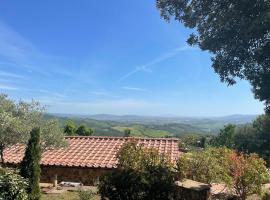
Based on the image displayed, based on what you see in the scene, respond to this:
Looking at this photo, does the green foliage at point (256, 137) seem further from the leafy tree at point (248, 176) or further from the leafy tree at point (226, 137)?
the leafy tree at point (248, 176)

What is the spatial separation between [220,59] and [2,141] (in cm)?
1297

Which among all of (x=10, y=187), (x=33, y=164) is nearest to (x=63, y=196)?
(x=33, y=164)

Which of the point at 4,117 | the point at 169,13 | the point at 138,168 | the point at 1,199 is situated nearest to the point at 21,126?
the point at 4,117

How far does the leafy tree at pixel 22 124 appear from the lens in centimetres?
2045

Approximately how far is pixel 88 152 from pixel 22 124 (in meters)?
7.84

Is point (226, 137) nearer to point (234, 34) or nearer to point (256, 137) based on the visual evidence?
point (256, 137)

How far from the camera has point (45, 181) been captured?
26016mm

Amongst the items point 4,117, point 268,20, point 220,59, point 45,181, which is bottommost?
point 45,181

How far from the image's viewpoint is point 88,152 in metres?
28.0

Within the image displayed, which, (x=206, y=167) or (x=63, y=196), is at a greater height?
(x=206, y=167)

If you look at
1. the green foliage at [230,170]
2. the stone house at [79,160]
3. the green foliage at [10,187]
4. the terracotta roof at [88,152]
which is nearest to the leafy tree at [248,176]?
the green foliage at [230,170]

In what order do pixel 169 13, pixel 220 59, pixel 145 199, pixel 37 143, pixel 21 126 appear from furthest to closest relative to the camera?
pixel 21 126 → pixel 37 143 → pixel 169 13 → pixel 220 59 → pixel 145 199

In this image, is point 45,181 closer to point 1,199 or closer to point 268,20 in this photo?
point 1,199

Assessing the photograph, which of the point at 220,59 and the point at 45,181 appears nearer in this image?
the point at 220,59
